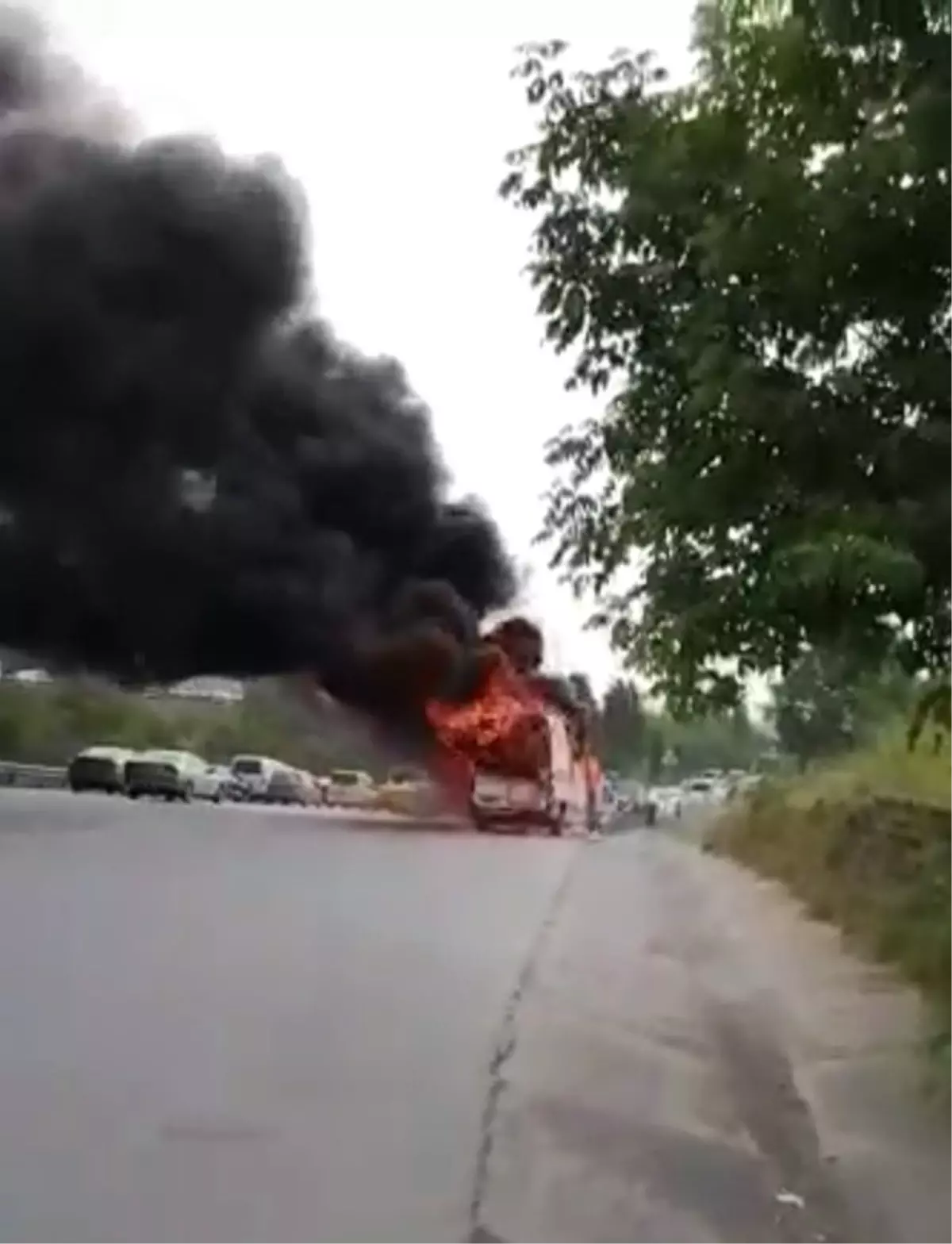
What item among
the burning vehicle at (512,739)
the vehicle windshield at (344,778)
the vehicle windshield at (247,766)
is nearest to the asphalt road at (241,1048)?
the burning vehicle at (512,739)

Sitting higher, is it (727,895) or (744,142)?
(744,142)

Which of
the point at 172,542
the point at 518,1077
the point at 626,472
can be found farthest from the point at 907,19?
the point at 172,542

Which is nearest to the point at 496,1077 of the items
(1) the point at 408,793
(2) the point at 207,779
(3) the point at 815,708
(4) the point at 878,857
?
(4) the point at 878,857

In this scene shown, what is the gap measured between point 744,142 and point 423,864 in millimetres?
16274

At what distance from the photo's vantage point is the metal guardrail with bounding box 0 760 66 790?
41.3 m

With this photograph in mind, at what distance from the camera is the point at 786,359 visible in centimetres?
748

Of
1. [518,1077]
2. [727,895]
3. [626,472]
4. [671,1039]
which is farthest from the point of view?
[727,895]

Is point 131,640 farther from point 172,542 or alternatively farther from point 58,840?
point 58,840

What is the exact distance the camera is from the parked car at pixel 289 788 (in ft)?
143

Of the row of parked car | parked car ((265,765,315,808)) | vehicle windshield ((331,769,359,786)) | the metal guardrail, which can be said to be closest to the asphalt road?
vehicle windshield ((331,769,359,786))

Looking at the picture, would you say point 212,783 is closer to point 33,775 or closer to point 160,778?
point 160,778

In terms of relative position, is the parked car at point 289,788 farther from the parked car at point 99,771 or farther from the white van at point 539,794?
the white van at point 539,794

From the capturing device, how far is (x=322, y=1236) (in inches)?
241

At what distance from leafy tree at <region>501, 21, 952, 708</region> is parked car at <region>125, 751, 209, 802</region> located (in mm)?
32747
